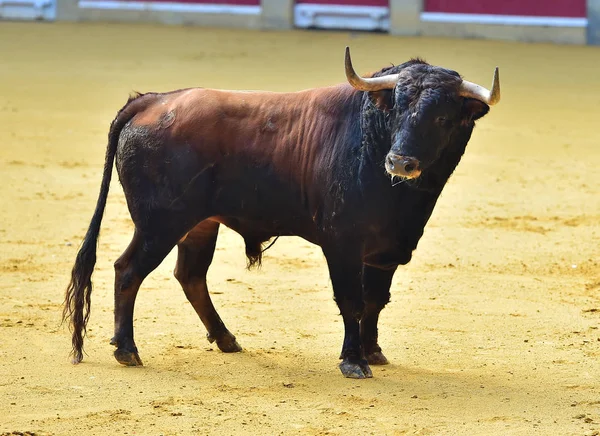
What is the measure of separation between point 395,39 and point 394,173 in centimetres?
1116

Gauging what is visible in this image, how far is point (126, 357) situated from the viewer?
6062 mm

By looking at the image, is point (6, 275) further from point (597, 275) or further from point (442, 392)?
point (597, 275)

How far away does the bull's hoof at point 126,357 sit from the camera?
6065 mm

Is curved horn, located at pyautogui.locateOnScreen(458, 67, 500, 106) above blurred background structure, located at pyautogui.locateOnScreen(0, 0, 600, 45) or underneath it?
above

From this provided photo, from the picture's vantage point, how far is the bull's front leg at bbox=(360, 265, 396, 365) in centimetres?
615

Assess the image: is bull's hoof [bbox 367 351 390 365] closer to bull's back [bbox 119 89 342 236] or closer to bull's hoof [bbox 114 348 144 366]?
bull's back [bbox 119 89 342 236]

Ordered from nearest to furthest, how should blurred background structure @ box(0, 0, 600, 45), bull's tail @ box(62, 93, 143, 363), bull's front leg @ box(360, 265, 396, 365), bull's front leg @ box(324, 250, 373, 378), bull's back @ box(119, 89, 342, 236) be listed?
bull's front leg @ box(324, 250, 373, 378) < bull's back @ box(119, 89, 342, 236) < bull's front leg @ box(360, 265, 396, 365) < bull's tail @ box(62, 93, 143, 363) < blurred background structure @ box(0, 0, 600, 45)

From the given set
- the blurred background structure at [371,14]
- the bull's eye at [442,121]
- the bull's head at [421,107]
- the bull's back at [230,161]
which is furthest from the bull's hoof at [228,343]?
the blurred background structure at [371,14]

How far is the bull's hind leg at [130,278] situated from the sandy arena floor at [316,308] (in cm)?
13

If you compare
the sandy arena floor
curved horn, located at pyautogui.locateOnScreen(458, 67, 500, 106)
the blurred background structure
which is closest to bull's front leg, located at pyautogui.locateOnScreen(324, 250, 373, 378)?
the sandy arena floor

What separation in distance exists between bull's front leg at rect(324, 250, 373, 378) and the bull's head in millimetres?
617

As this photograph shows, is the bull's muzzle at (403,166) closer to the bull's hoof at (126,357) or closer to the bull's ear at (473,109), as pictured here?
the bull's ear at (473,109)

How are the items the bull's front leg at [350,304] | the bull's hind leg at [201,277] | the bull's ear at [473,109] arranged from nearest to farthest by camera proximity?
the bull's ear at [473,109] → the bull's front leg at [350,304] → the bull's hind leg at [201,277]

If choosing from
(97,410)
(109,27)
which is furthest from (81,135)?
(97,410)
